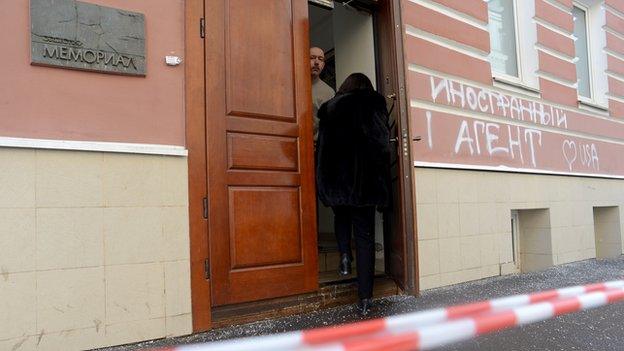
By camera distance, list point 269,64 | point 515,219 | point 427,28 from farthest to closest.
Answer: point 515,219 < point 427,28 < point 269,64

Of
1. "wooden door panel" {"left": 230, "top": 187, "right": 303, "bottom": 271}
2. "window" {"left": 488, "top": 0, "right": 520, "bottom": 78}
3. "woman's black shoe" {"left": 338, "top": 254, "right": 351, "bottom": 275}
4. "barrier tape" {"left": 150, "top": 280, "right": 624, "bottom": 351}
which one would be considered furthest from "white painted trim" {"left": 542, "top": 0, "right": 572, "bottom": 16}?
"barrier tape" {"left": 150, "top": 280, "right": 624, "bottom": 351}

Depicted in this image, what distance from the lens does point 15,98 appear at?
8.55ft

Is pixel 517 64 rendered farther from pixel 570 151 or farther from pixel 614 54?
pixel 614 54

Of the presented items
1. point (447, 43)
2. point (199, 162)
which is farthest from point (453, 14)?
point (199, 162)

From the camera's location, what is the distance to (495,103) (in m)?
5.46

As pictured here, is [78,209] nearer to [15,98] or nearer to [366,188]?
[15,98]

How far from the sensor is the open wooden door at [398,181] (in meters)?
3.83

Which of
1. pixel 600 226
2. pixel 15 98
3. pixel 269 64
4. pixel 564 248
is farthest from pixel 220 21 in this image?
pixel 600 226

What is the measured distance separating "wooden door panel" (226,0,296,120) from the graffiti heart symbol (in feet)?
14.6

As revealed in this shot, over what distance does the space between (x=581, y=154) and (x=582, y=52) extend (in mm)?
2108

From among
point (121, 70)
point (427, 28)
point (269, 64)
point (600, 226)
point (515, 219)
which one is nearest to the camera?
point (121, 70)

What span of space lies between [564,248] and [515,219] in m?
0.75

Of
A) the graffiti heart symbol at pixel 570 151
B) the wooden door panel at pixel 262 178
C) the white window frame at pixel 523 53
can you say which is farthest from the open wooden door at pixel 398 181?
the graffiti heart symbol at pixel 570 151

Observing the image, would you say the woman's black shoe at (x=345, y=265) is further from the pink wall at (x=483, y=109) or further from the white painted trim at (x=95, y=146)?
the white painted trim at (x=95, y=146)
